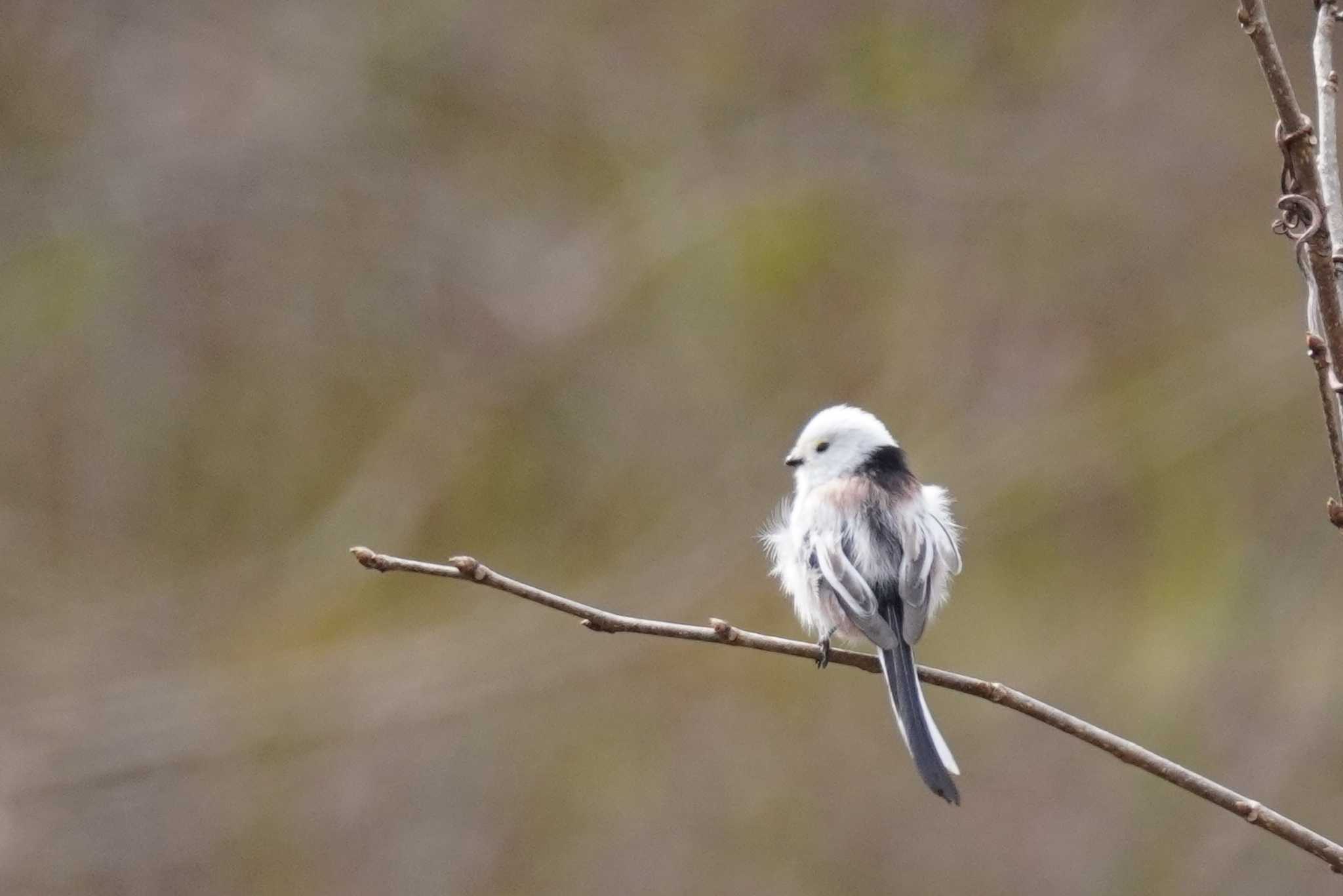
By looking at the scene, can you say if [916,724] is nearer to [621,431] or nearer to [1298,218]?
[1298,218]

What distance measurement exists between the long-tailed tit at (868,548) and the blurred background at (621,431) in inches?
127

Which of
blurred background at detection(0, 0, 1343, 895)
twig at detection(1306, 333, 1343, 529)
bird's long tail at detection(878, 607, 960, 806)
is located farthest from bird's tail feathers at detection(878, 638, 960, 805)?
blurred background at detection(0, 0, 1343, 895)

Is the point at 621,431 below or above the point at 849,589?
above

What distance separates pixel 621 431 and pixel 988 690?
16.9 feet

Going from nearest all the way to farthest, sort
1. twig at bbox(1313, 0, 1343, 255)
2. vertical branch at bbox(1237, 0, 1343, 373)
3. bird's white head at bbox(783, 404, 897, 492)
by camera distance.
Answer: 1. vertical branch at bbox(1237, 0, 1343, 373)
2. twig at bbox(1313, 0, 1343, 255)
3. bird's white head at bbox(783, 404, 897, 492)

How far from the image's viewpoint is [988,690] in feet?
6.63

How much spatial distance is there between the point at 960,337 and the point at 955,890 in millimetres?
2497

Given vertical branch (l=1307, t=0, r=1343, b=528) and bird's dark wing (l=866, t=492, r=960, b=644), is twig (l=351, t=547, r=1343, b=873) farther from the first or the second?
bird's dark wing (l=866, t=492, r=960, b=644)

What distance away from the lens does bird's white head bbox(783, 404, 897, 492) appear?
3359 mm

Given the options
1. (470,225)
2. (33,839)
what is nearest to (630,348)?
(470,225)

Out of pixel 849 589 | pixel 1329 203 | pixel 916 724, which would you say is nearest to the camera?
pixel 1329 203

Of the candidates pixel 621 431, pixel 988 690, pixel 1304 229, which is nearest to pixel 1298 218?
pixel 1304 229

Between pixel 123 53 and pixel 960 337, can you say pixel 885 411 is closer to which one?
pixel 960 337

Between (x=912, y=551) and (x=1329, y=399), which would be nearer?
(x=1329, y=399)
